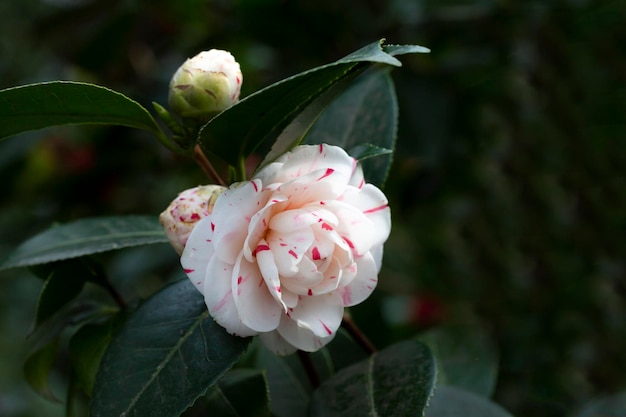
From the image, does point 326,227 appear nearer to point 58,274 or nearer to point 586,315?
point 58,274

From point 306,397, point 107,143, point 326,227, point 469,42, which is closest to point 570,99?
point 469,42

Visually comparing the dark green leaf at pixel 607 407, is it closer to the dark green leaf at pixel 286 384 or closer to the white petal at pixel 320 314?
the dark green leaf at pixel 286 384

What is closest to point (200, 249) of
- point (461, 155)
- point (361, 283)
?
point (361, 283)

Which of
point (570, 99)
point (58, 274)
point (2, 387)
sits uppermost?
point (58, 274)

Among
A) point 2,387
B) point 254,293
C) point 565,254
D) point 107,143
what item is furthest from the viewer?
point 2,387

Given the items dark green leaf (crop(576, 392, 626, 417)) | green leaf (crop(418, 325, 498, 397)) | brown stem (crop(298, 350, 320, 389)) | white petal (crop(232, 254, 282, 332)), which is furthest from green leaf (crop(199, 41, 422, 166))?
dark green leaf (crop(576, 392, 626, 417))

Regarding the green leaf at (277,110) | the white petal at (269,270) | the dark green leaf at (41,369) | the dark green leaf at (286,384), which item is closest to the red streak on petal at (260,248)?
the white petal at (269,270)

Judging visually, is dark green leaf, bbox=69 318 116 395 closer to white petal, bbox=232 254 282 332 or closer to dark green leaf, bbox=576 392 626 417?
white petal, bbox=232 254 282 332
